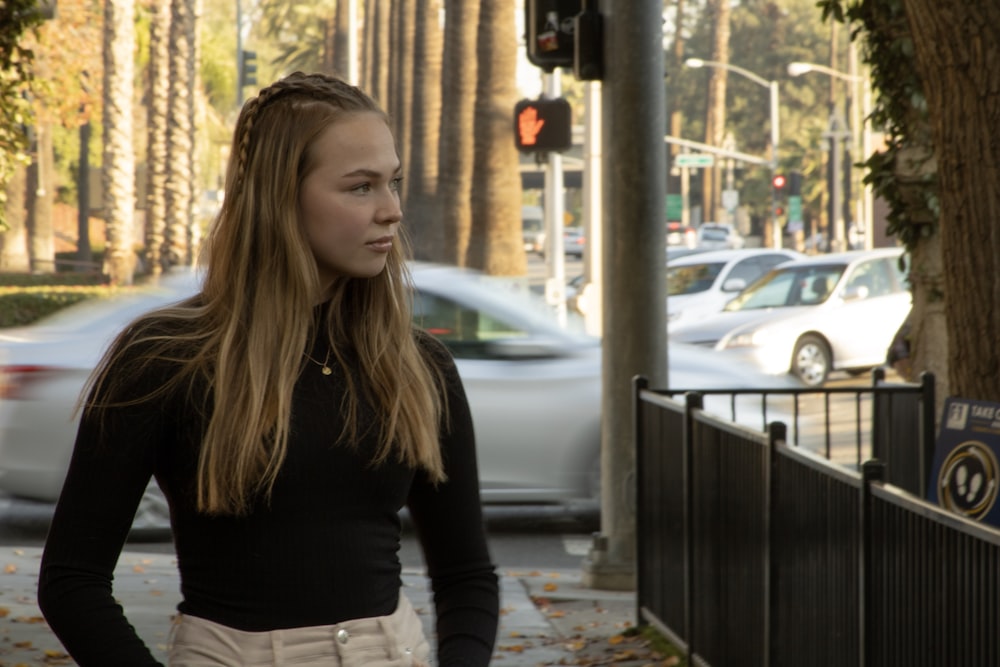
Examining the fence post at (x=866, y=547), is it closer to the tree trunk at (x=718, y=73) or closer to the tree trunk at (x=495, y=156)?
the tree trunk at (x=495, y=156)

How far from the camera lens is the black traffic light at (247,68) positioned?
156 feet

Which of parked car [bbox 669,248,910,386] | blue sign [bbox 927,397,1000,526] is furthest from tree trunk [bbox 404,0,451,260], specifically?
blue sign [bbox 927,397,1000,526]

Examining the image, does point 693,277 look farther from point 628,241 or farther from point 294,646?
point 294,646

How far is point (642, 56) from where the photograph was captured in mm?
8461

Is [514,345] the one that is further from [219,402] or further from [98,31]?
[98,31]

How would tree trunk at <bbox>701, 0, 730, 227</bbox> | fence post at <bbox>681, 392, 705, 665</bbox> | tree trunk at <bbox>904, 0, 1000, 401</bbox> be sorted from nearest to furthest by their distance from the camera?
tree trunk at <bbox>904, 0, 1000, 401</bbox> < fence post at <bbox>681, 392, 705, 665</bbox> < tree trunk at <bbox>701, 0, 730, 227</bbox>

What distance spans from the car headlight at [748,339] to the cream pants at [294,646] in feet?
55.5

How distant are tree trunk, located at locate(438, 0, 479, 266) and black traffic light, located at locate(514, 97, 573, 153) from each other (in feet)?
36.2

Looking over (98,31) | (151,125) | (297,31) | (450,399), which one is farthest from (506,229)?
(297,31)

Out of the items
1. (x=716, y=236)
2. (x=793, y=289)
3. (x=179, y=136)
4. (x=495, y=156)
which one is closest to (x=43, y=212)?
(x=179, y=136)

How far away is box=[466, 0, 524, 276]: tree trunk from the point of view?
76.3 feet

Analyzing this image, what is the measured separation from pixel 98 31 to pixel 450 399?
161ft

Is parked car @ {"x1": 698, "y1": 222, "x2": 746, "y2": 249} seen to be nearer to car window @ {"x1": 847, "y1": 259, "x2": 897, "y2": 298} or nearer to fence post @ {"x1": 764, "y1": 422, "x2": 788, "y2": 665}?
car window @ {"x1": 847, "y1": 259, "x2": 897, "y2": 298}

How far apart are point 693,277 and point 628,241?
→ 16034 millimetres
